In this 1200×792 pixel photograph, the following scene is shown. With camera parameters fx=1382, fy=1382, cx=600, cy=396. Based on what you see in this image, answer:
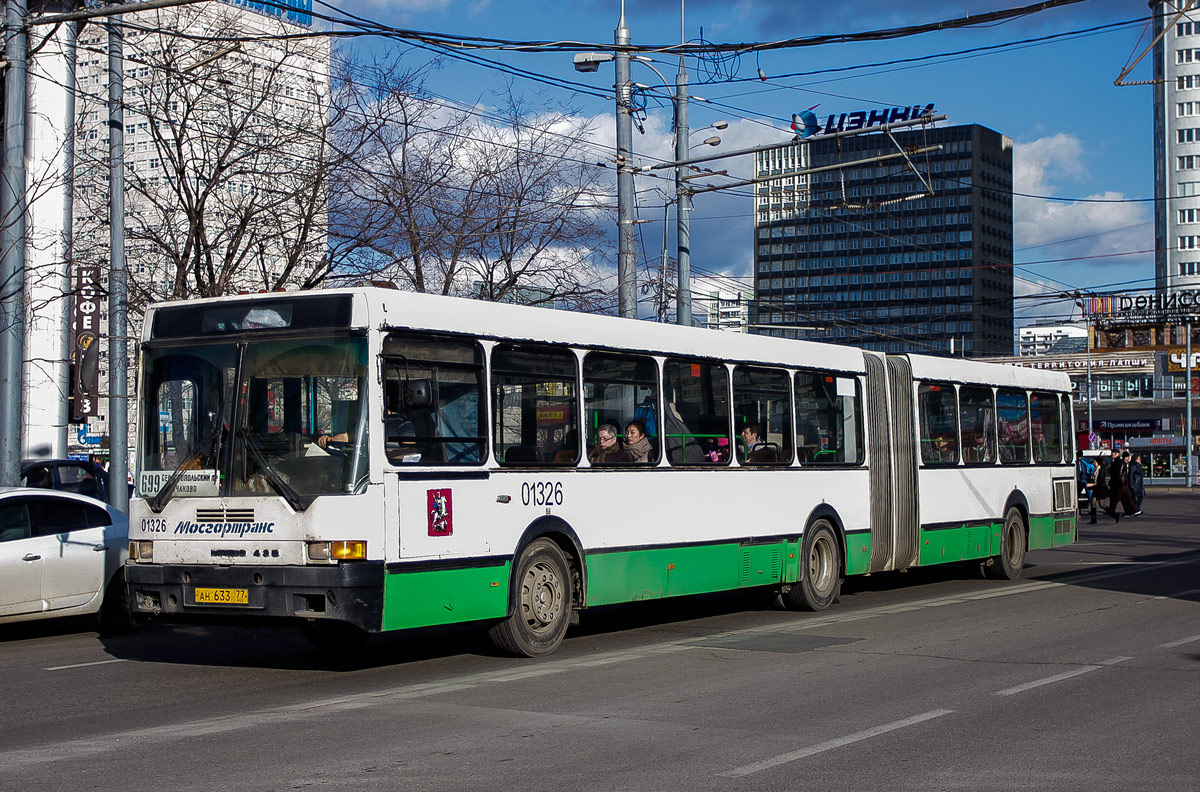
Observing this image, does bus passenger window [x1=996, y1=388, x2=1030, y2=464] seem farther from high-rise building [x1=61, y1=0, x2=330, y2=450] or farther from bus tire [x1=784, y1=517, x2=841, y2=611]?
high-rise building [x1=61, y1=0, x2=330, y2=450]

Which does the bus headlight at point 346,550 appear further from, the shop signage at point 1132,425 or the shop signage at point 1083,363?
the shop signage at point 1083,363

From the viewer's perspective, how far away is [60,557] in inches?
529

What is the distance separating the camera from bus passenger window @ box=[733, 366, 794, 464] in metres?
14.3

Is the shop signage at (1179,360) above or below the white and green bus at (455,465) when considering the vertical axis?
above

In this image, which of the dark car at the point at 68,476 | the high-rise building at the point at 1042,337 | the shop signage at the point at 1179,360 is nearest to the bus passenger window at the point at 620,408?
the dark car at the point at 68,476

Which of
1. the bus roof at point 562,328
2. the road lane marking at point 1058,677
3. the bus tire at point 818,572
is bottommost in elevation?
the road lane marking at point 1058,677

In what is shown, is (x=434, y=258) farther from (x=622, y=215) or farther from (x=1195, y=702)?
(x=1195, y=702)

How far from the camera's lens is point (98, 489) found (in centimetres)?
2577

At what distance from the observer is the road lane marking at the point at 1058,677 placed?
9484 millimetres

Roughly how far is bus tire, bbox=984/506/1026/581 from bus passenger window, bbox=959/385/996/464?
104 centimetres

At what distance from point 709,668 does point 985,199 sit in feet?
466

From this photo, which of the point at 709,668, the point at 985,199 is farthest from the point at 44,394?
the point at 985,199

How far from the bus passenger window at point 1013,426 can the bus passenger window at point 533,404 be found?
9.42m

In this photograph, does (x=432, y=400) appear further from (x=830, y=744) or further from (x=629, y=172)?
(x=629, y=172)
